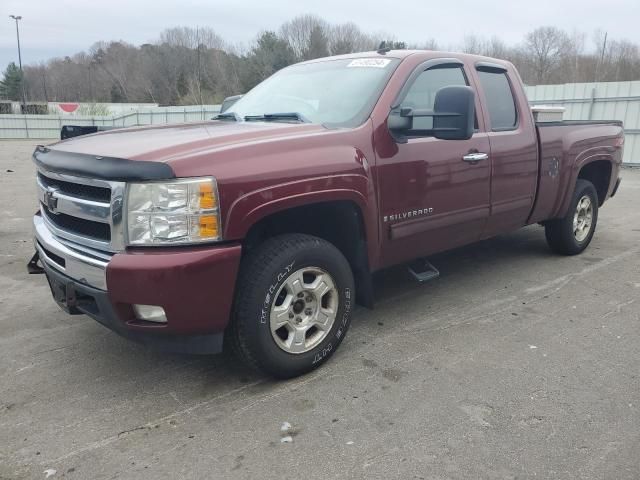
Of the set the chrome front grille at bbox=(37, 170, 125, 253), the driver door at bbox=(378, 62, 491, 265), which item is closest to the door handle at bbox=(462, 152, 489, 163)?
the driver door at bbox=(378, 62, 491, 265)

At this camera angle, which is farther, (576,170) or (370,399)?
(576,170)

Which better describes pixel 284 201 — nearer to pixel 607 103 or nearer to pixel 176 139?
pixel 176 139

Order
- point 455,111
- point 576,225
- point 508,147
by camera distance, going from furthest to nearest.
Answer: point 576,225 < point 508,147 < point 455,111

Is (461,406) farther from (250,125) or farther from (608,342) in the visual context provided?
(250,125)

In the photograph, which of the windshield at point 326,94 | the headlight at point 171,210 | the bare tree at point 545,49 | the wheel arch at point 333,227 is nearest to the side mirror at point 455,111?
the windshield at point 326,94

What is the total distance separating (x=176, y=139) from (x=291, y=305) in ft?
3.59

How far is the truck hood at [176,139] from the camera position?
8.64 ft

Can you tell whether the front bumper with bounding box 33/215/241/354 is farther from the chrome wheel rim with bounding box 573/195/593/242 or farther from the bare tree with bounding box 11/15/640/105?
the bare tree with bounding box 11/15/640/105

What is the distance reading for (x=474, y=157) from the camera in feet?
13.0

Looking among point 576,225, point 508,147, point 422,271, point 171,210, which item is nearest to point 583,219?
point 576,225

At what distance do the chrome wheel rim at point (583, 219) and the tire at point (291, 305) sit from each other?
10.9 ft

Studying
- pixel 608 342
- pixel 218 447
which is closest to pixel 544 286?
pixel 608 342

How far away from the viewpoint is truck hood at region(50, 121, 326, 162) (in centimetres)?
263

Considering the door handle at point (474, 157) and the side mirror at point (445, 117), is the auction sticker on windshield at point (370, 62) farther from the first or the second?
the door handle at point (474, 157)
